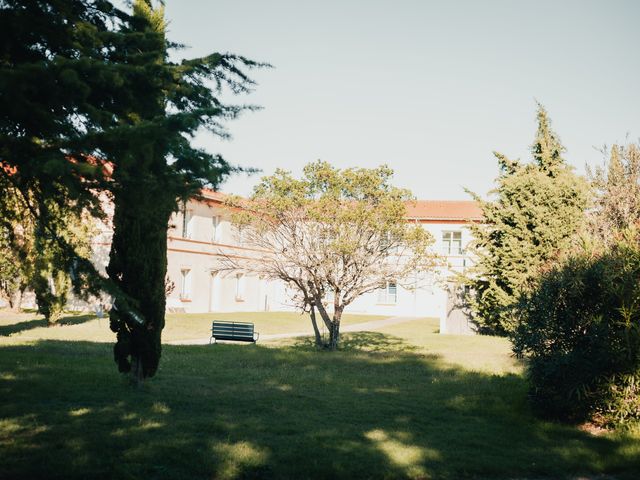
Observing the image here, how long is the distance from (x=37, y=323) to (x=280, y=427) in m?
19.8

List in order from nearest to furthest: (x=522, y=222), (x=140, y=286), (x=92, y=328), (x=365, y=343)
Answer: (x=140, y=286), (x=365, y=343), (x=92, y=328), (x=522, y=222)

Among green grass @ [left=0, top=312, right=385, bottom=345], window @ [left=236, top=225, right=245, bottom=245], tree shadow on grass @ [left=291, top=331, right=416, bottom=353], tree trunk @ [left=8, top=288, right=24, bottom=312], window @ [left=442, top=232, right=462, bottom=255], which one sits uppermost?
window @ [left=442, top=232, right=462, bottom=255]

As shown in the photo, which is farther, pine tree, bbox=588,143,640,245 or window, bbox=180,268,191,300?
window, bbox=180,268,191,300

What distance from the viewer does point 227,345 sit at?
1814 cm

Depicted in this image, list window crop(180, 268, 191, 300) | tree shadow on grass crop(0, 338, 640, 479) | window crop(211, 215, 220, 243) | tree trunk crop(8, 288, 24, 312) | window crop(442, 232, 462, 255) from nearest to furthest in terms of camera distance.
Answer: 1. tree shadow on grass crop(0, 338, 640, 479)
2. tree trunk crop(8, 288, 24, 312)
3. window crop(180, 268, 191, 300)
4. window crop(211, 215, 220, 243)
5. window crop(442, 232, 462, 255)

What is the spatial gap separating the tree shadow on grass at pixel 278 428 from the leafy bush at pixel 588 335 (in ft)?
1.86

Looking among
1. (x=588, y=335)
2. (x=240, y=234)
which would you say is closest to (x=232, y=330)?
(x=240, y=234)

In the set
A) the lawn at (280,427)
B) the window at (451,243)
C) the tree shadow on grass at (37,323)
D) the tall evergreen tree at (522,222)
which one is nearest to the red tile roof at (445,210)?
the window at (451,243)

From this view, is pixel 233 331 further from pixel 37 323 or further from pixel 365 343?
pixel 37 323

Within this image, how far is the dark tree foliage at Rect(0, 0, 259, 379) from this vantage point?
4207 millimetres

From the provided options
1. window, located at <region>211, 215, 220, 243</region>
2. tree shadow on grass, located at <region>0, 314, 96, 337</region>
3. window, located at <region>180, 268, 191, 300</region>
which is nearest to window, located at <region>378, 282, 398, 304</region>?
window, located at <region>211, 215, 220, 243</region>

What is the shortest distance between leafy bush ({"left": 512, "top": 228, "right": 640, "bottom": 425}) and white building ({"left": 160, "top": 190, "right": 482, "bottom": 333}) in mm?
15900

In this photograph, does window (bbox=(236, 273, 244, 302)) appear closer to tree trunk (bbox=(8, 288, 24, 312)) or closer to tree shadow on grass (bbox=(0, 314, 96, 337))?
tree shadow on grass (bbox=(0, 314, 96, 337))

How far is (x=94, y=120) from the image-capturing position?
471cm
